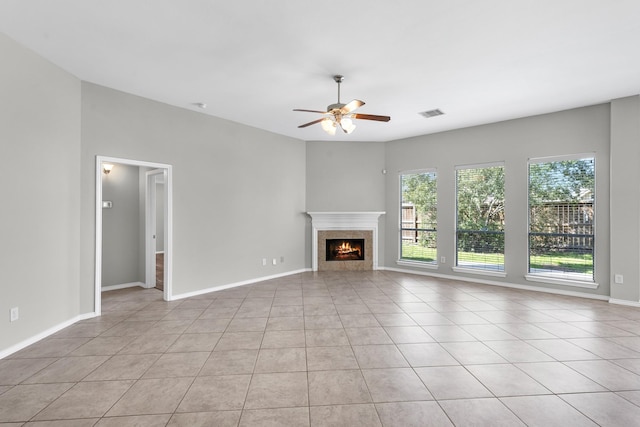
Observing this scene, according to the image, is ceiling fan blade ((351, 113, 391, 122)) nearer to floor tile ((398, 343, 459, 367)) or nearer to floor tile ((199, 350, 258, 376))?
floor tile ((398, 343, 459, 367))

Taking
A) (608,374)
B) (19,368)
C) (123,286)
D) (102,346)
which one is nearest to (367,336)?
(608,374)

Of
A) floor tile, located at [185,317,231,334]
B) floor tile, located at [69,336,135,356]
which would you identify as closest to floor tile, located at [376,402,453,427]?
floor tile, located at [185,317,231,334]

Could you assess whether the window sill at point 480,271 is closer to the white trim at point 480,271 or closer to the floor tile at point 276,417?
the white trim at point 480,271

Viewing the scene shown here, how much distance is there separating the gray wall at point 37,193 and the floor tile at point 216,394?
2.13 meters

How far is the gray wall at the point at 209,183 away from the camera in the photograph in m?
4.11

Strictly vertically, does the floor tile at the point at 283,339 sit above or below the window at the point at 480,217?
below

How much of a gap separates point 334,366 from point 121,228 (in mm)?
4855

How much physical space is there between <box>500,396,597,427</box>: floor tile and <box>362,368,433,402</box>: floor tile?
1.88ft

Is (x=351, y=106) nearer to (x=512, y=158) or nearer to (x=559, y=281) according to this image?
(x=512, y=158)

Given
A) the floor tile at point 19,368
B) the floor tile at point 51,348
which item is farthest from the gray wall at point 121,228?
the floor tile at point 19,368

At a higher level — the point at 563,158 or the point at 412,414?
the point at 563,158

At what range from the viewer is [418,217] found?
6.97 meters

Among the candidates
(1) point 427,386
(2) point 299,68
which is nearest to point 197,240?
(2) point 299,68

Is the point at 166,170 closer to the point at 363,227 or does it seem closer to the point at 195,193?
the point at 195,193
